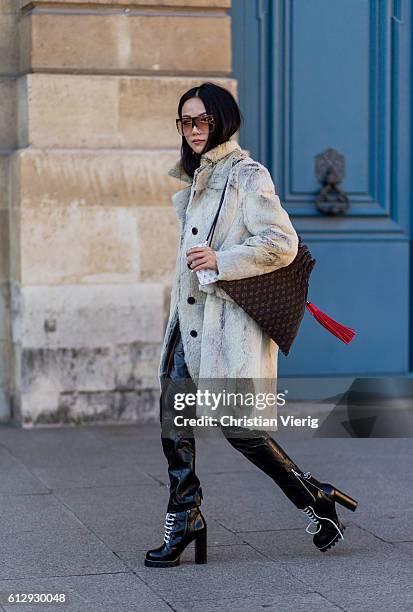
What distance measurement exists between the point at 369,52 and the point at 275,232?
4.04 m

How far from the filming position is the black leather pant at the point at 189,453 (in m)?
5.04

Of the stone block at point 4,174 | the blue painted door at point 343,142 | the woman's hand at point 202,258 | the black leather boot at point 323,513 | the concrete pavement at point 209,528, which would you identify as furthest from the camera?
the blue painted door at point 343,142

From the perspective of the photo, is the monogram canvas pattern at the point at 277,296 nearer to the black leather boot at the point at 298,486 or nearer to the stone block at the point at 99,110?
the black leather boot at the point at 298,486

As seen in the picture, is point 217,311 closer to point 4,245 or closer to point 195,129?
point 195,129

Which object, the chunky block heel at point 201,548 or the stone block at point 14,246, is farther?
the stone block at point 14,246

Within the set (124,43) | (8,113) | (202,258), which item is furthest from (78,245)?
(202,258)

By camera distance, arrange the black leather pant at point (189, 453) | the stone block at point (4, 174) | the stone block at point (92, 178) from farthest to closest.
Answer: the stone block at point (4, 174) < the stone block at point (92, 178) < the black leather pant at point (189, 453)

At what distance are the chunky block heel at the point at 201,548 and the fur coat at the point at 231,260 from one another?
48cm

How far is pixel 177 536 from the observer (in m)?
5.05

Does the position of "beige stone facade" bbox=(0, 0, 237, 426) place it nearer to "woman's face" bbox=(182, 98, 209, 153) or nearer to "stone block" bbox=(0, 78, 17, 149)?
"stone block" bbox=(0, 78, 17, 149)

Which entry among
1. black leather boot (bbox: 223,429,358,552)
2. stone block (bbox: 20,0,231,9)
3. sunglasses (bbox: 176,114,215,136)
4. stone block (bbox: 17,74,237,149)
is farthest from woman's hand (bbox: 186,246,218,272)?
stone block (bbox: 20,0,231,9)

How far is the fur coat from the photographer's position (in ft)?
16.3

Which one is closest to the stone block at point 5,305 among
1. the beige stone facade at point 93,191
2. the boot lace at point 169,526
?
the beige stone facade at point 93,191

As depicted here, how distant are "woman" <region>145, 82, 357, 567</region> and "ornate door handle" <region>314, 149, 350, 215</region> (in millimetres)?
3530
